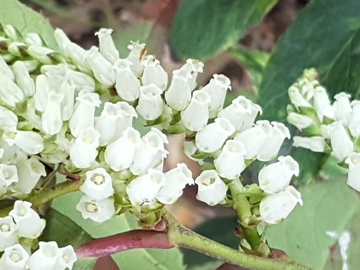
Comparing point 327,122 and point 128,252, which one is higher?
point 327,122

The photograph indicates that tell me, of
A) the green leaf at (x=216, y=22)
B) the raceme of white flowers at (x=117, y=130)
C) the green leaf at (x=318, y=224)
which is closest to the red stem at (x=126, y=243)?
the raceme of white flowers at (x=117, y=130)

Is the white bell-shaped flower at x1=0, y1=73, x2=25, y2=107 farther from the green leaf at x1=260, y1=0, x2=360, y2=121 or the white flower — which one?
the green leaf at x1=260, y1=0, x2=360, y2=121

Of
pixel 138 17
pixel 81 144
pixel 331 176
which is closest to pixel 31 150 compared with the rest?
pixel 81 144

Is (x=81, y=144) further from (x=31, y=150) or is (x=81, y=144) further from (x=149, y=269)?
(x=149, y=269)

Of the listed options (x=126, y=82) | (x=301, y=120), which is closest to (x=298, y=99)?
(x=301, y=120)

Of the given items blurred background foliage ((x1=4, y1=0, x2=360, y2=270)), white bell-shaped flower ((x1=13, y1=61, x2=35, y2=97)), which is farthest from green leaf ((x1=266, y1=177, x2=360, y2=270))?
white bell-shaped flower ((x1=13, y1=61, x2=35, y2=97))

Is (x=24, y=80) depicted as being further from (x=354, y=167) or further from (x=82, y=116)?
(x=354, y=167)
